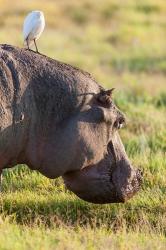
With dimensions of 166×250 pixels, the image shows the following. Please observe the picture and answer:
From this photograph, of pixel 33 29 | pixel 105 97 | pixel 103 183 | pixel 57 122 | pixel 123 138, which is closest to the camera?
pixel 57 122

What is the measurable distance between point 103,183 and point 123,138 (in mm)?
4617

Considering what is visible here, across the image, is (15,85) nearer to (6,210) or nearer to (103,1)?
(6,210)

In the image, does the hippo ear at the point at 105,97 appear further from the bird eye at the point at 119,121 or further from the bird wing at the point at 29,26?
the bird wing at the point at 29,26

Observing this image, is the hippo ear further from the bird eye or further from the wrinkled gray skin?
the bird eye

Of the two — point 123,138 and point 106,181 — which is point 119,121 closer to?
point 106,181

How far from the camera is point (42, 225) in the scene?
322 inches

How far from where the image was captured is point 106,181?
26.6 ft

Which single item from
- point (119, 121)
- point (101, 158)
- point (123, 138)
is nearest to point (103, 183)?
point (101, 158)

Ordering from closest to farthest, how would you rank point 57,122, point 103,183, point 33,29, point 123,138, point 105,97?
point 57,122 < point 105,97 < point 103,183 < point 33,29 < point 123,138

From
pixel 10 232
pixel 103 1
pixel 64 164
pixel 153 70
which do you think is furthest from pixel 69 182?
pixel 103 1

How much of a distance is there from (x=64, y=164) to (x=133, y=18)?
26.0 meters

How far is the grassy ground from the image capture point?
754 cm

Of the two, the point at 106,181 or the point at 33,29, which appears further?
the point at 33,29

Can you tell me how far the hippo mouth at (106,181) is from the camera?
8023 mm
